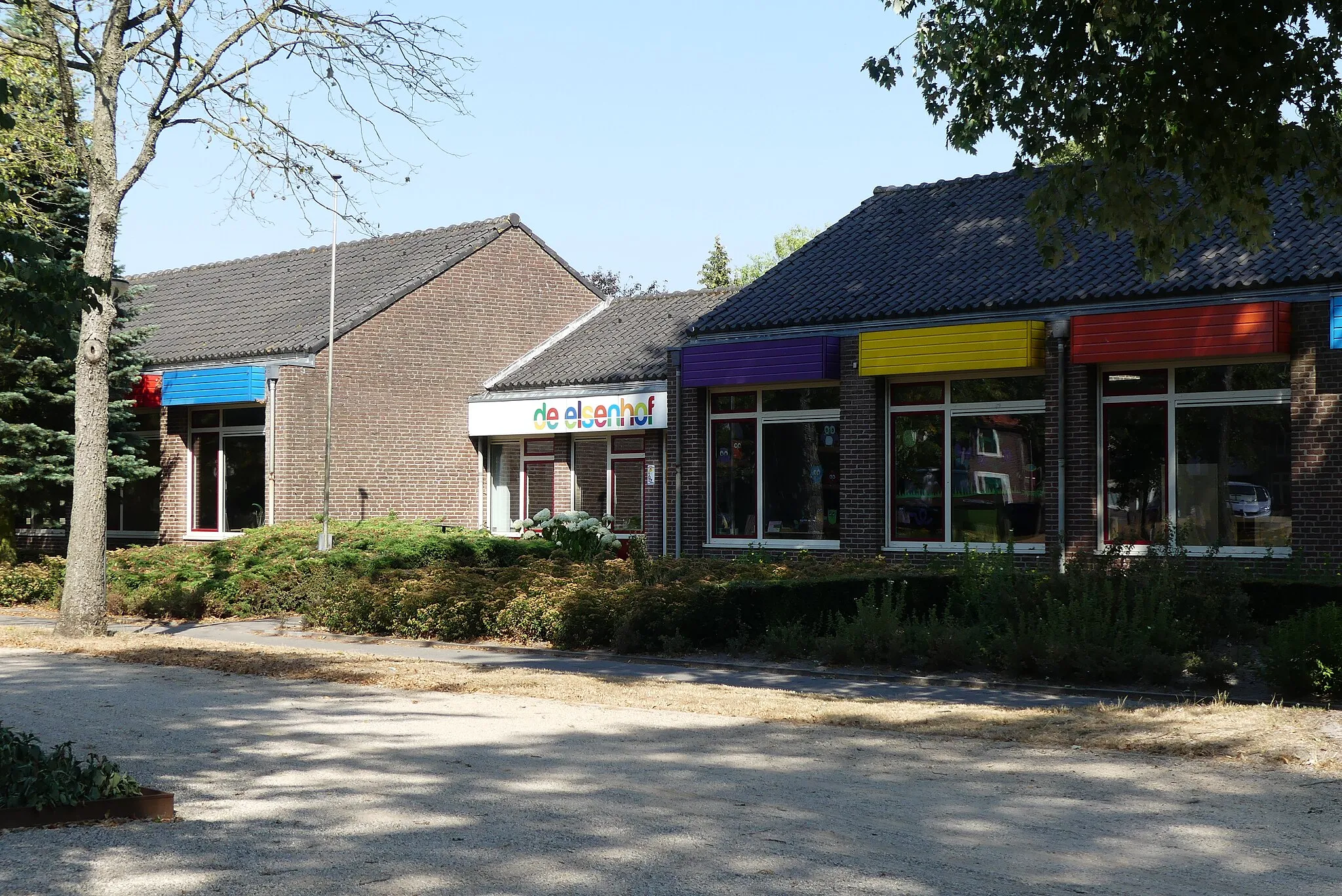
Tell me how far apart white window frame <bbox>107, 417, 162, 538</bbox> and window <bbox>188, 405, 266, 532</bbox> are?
1.57ft

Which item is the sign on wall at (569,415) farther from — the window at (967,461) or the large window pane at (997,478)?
the large window pane at (997,478)

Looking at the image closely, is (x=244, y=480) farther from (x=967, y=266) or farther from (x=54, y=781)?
(x=54, y=781)

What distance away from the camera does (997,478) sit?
2261cm

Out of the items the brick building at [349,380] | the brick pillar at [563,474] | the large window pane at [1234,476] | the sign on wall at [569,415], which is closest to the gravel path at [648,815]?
the large window pane at [1234,476]

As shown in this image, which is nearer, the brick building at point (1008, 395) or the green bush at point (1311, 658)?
the green bush at point (1311, 658)

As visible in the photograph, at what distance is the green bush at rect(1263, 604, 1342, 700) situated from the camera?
11578mm

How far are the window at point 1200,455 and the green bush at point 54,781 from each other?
15713 mm

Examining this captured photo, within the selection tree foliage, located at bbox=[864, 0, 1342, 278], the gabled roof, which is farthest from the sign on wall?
tree foliage, located at bbox=[864, 0, 1342, 278]

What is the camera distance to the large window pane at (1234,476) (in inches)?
782

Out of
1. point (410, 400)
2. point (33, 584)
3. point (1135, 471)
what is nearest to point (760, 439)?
point (1135, 471)

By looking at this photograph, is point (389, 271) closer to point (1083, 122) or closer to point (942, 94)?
point (942, 94)

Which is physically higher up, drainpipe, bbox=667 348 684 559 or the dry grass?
drainpipe, bbox=667 348 684 559

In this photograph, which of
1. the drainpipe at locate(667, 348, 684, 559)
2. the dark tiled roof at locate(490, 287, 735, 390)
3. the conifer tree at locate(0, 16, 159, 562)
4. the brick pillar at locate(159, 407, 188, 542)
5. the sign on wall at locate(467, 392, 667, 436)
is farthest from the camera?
the brick pillar at locate(159, 407, 188, 542)

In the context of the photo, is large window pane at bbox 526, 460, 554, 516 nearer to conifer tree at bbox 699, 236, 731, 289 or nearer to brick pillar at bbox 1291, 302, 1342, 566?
brick pillar at bbox 1291, 302, 1342, 566
